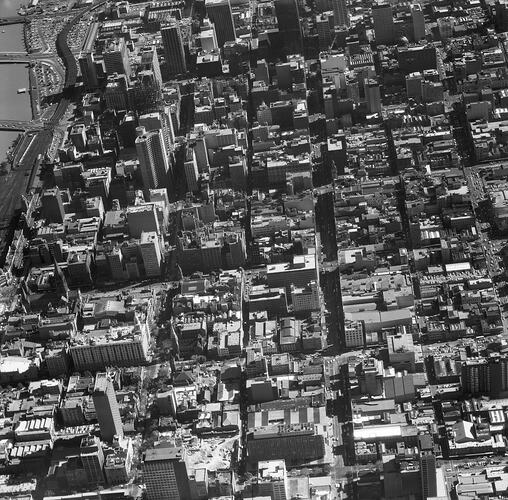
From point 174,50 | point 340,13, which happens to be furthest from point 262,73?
point 340,13

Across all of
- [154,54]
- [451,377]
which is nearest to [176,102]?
[154,54]

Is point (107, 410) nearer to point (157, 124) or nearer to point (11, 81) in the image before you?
point (157, 124)

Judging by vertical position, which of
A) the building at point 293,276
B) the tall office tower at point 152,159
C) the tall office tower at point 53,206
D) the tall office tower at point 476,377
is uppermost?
the tall office tower at point 152,159

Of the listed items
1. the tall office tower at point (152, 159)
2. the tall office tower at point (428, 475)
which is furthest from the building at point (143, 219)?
the tall office tower at point (428, 475)

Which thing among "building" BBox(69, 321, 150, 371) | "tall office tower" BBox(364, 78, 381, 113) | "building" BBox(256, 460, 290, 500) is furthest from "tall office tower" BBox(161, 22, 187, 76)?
"building" BBox(256, 460, 290, 500)

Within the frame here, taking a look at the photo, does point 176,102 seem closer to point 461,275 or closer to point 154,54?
point 154,54

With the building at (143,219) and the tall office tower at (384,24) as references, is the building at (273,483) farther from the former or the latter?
the tall office tower at (384,24)
